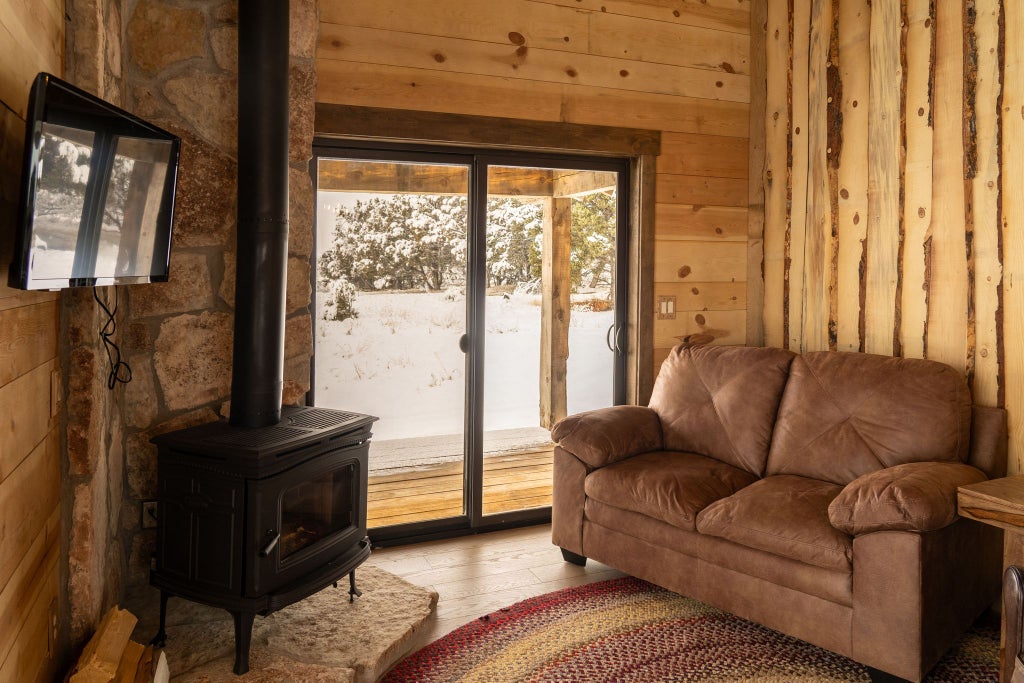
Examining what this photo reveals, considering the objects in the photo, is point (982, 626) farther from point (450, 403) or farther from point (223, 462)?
point (223, 462)

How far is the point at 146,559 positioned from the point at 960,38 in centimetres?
382

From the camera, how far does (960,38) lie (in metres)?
3.10

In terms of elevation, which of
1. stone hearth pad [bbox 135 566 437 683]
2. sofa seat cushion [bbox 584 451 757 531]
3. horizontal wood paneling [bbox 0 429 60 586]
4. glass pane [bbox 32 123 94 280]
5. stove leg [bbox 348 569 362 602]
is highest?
glass pane [bbox 32 123 94 280]

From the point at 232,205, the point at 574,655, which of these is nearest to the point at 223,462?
the point at 232,205

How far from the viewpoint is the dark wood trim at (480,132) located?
335cm

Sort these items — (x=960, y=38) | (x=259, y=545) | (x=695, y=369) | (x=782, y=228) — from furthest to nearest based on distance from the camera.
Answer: (x=782, y=228), (x=695, y=369), (x=960, y=38), (x=259, y=545)

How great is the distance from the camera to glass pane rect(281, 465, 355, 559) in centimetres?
250

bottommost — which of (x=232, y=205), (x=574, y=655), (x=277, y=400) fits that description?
(x=574, y=655)

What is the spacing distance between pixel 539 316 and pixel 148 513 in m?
2.00

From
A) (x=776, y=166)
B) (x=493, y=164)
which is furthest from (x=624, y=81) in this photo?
(x=776, y=166)

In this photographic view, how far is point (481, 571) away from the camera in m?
3.31

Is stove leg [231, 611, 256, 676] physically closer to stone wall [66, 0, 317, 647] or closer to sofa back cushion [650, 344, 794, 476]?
stone wall [66, 0, 317, 647]

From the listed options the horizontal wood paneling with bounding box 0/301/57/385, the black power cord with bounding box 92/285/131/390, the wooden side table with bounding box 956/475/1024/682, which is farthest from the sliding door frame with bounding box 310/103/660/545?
the wooden side table with bounding box 956/475/1024/682

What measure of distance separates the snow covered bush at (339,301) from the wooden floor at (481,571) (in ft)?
3.69
